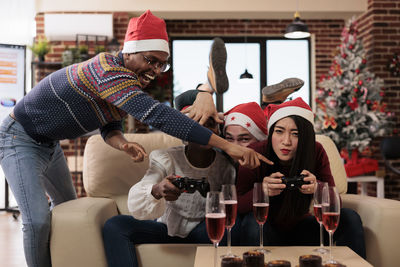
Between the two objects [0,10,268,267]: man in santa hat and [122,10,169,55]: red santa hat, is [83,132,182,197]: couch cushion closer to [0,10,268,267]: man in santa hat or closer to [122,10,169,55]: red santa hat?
[0,10,268,267]: man in santa hat

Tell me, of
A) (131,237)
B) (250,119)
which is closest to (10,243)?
(131,237)

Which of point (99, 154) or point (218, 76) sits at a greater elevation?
point (218, 76)

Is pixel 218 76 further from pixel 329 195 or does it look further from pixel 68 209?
pixel 68 209

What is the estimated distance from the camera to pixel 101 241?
1.80 m

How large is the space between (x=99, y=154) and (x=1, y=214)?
3.57 m

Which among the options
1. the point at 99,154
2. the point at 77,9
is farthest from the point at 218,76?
the point at 77,9

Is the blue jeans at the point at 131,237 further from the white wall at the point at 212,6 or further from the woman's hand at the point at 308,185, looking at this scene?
the white wall at the point at 212,6

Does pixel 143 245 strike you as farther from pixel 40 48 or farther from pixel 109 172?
pixel 40 48

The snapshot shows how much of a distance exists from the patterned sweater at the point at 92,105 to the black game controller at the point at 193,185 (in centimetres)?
15

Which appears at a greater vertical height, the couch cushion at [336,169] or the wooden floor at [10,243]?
the couch cushion at [336,169]

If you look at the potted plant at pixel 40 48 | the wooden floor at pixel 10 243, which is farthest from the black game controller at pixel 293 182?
the potted plant at pixel 40 48

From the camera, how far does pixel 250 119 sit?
207 cm

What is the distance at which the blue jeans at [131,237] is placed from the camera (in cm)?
176

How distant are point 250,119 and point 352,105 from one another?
3588mm
